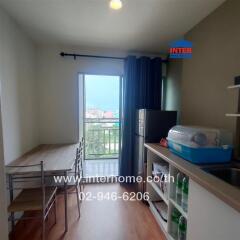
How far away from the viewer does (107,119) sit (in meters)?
3.24

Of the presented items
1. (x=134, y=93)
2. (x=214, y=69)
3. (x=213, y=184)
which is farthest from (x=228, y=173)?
(x=134, y=93)

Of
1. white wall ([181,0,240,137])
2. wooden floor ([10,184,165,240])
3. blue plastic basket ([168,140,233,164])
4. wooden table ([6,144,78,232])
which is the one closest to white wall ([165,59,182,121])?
white wall ([181,0,240,137])

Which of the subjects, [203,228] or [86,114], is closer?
[203,228]

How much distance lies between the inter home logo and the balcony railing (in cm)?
151

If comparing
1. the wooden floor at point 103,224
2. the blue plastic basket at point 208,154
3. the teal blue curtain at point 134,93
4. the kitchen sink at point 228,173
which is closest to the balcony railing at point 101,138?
the teal blue curtain at point 134,93

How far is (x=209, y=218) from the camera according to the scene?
1.06 metres

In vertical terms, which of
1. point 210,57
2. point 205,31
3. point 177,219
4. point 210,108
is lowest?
point 177,219

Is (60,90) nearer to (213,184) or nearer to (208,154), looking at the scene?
(208,154)

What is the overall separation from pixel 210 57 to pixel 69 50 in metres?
2.06

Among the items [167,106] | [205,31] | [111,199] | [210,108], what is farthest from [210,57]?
[111,199]

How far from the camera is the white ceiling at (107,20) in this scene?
1662 millimetres

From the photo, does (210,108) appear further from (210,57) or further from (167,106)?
(167,106)

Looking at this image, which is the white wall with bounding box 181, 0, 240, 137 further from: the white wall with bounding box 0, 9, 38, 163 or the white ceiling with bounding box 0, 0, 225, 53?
the white wall with bounding box 0, 9, 38, 163

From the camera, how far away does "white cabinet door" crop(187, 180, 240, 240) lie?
2.91 ft
